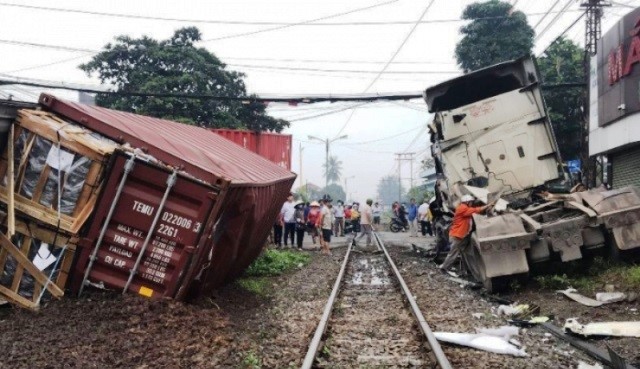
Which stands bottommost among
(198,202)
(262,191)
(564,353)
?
(564,353)

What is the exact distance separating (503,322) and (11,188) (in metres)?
6.04

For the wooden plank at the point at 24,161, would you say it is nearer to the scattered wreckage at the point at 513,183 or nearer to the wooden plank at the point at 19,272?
the wooden plank at the point at 19,272

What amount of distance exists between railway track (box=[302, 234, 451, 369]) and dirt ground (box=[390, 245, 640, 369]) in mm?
246

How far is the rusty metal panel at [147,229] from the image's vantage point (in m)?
6.69

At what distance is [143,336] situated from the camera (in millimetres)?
5867

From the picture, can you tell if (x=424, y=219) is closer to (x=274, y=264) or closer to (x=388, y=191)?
(x=274, y=264)

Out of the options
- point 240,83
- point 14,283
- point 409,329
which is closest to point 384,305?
point 409,329

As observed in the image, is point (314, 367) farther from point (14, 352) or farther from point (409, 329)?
point (14, 352)

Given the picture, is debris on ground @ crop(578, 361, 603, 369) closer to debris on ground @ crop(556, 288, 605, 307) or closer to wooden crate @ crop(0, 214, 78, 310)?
debris on ground @ crop(556, 288, 605, 307)

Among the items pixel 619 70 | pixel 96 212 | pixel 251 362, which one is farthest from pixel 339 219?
pixel 251 362

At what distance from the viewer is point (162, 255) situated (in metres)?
6.74

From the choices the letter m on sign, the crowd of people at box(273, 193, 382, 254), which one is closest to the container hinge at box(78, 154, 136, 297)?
the letter m on sign

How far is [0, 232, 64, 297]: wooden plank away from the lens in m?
6.57

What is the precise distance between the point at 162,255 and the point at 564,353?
4.42 metres
